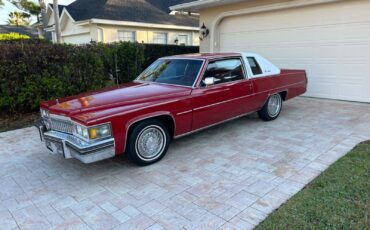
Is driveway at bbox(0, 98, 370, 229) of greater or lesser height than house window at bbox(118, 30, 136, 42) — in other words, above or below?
below

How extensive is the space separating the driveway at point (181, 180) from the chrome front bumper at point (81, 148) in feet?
1.35

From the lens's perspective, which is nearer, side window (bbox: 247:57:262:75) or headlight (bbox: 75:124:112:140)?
headlight (bbox: 75:124:112:140)

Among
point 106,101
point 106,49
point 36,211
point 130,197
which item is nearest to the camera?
point 36,211

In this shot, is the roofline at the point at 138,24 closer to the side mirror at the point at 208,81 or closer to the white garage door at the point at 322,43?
the white garage door at the point at 322,43

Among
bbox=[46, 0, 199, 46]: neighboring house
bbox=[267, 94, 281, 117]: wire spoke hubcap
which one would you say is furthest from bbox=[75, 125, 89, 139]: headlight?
bbox=[46, 0, 199, 46]: neighboring house

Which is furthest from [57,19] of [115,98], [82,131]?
[82,131]

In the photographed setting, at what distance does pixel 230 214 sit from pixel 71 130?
2.26 meters

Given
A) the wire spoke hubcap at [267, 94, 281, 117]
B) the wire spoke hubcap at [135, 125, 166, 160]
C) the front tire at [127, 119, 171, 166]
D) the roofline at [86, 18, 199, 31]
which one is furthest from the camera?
the roofline at [86, 18, 199, 31]

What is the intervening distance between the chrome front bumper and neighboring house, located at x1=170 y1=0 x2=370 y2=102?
7129 millimetres

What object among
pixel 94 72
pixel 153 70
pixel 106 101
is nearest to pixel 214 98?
pixel 153 70

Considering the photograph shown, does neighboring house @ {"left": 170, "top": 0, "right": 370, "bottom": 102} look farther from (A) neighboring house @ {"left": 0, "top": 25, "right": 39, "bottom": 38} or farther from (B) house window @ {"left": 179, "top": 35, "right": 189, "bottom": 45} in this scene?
(A) neighboring house @ {"left": 0, "top": 25, "right": 39, "bottom": 38}

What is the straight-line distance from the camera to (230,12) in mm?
9812

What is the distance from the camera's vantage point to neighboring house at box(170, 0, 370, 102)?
295 inches

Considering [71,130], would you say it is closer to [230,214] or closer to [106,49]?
[230,214]
